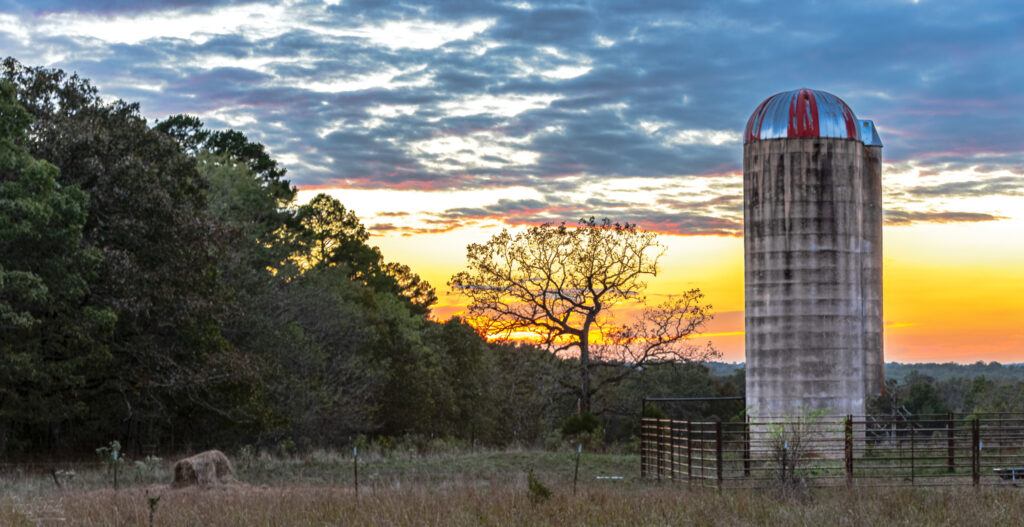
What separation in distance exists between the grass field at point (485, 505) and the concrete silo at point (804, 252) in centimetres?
956

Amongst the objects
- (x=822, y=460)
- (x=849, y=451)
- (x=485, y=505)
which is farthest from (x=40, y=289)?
(x=822, y=460)

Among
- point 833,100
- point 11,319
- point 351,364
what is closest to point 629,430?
point 351,364

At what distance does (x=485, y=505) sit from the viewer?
54.0 ft

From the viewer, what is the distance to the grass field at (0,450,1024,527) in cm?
1484

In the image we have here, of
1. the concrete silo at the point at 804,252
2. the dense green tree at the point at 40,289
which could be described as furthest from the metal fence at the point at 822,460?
the dense green tree at the point at 40,289

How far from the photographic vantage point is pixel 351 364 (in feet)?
172

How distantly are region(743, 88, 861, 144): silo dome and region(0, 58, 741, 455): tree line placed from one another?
1390cm

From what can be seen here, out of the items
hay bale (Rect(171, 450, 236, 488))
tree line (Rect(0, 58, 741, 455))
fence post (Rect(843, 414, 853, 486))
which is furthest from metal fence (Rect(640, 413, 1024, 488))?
tree line (Rect(0, 58, 741, 455))

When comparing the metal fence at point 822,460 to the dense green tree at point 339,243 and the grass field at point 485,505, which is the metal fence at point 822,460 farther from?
the dense green tree at point 339,243

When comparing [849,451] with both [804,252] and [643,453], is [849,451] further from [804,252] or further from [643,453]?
[804,252]

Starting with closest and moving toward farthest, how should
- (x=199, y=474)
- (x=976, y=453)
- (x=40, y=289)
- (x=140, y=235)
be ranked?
(x=199, y=474) → (x=976, y=453) → (x=40, y=289) → (x=140, y=235)

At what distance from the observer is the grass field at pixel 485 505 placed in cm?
1484

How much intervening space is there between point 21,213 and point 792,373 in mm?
22366

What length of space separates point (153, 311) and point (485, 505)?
17452 millimetres
